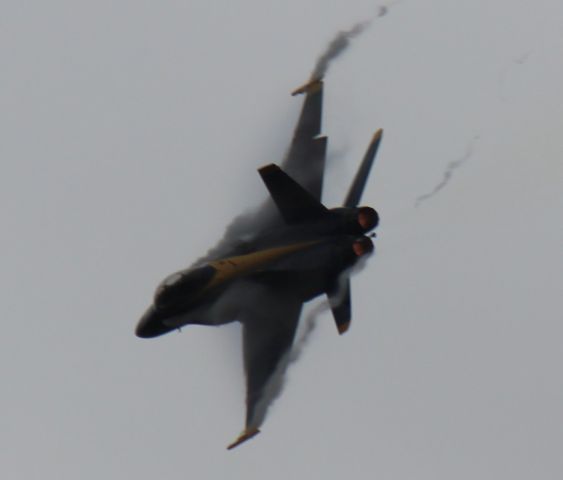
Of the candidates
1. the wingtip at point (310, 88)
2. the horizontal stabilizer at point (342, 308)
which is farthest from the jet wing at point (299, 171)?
the horizontal stabilizer at point (342, 308)

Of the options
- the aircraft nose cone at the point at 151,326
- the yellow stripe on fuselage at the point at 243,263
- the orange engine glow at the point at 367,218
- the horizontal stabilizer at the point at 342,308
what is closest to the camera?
the yellow stripe on fuselage at the point at 243,263

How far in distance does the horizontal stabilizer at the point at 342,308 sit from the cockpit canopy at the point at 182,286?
12.5ft

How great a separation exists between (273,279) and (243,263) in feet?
4.02

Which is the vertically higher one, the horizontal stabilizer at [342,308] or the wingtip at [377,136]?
the wingtip at [377,136]

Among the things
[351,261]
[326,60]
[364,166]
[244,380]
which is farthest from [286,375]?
[326,60]

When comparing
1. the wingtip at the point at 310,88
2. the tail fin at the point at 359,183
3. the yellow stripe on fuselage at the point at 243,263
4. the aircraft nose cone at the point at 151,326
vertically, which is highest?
the wingtip at the point at 310,88

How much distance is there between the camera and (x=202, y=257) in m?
42.7

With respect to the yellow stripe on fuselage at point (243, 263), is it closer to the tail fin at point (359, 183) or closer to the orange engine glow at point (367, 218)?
the orange engine glow at point (367, 218)

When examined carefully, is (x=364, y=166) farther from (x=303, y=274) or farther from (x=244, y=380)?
(x=244, y=380)

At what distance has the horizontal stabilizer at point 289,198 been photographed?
1544 inches

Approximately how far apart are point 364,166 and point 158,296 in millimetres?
7421

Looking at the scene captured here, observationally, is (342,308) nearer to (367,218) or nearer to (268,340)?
(268,340)

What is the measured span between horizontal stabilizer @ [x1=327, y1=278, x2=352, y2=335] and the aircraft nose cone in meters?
5.00

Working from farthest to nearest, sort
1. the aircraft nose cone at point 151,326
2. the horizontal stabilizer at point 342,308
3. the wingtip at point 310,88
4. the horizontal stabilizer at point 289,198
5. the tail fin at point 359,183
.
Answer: the wingtip at point 310,88, the tail fin at point 359,183, the horizontal stabilizer at point 342,308, the aircraft nose cone at point 151,326, the horizontal stabilizer at point 289,198
